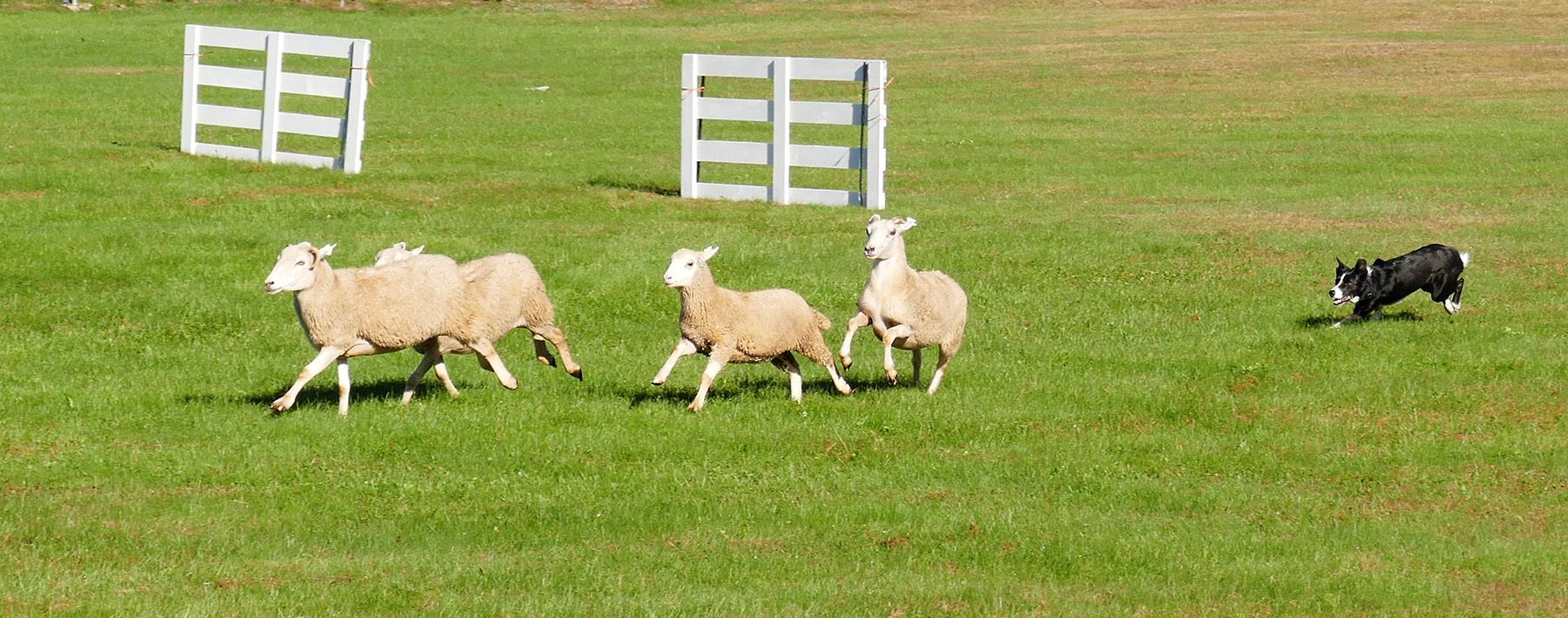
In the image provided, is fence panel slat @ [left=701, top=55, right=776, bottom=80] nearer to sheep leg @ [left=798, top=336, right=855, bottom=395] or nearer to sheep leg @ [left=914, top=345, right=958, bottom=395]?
sheep leg @ [left=914, top=345, right=958, bottom=395]

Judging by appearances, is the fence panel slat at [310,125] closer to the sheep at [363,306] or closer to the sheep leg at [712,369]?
the sheep at [363,306]

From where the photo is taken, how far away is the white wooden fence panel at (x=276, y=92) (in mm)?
26391

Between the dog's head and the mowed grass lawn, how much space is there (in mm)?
326

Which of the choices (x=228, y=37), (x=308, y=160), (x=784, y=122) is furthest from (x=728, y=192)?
(x=228, y=37)

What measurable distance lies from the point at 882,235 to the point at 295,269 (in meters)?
4.30

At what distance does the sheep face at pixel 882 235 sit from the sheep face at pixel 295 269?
3.95m

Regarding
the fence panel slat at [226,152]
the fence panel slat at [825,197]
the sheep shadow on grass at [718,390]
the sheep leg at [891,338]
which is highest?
the fence panel slat at [226,152]

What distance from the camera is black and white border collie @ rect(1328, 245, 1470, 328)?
17.2 meters

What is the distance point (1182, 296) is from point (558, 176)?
11.3m

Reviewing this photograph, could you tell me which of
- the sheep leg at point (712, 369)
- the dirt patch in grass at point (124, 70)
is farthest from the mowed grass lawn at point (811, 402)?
the dirt patch in grass at point (124, 70)

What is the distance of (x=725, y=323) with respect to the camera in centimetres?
1319

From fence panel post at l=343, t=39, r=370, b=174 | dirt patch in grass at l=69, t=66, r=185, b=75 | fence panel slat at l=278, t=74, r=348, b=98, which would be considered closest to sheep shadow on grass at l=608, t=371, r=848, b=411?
fence panel post at l=343, t=39, r=370, b=174

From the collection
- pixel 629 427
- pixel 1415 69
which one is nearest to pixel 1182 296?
pixel 629 427

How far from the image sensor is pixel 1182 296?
745 inches
